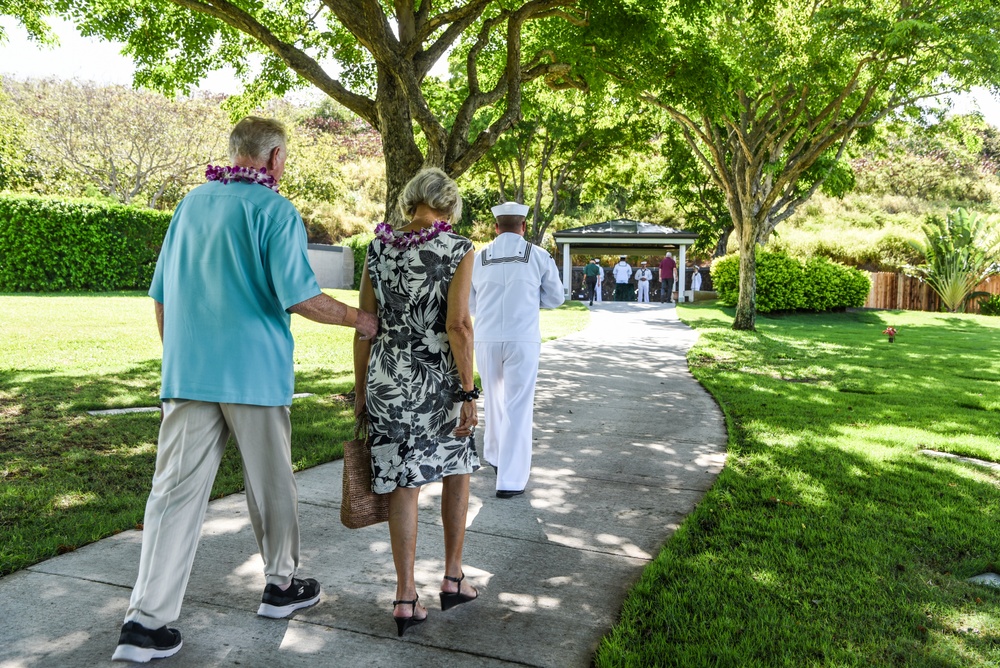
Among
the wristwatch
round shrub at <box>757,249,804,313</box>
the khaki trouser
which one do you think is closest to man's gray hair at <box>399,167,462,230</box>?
the wristwatch

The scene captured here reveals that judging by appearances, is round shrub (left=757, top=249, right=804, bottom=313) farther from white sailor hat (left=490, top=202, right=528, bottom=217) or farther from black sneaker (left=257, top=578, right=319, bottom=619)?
black sneaker (left=257, top=578, right=319, bottom=619)

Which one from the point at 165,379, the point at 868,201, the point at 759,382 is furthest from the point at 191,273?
the point at 868,201

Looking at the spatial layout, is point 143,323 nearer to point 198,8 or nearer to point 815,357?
point 198,8

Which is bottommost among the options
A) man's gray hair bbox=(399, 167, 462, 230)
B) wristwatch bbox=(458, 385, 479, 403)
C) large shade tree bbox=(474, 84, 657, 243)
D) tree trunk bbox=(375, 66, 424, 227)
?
wristwatch bbox=(458, 385, 479, 403)

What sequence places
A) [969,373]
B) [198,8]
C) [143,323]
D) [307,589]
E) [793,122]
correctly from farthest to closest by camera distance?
[793,122] → [143,323] → [969,373] → [198,8] → [307,589]

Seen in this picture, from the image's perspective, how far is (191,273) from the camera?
288 cm

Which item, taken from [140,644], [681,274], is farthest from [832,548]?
[681,274]

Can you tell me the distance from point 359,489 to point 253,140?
149cm

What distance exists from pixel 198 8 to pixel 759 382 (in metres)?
8.42

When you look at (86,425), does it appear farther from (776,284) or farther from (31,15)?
(776,284)

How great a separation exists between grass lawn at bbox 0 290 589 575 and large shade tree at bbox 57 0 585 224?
127 inches

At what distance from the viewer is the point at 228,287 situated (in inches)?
112

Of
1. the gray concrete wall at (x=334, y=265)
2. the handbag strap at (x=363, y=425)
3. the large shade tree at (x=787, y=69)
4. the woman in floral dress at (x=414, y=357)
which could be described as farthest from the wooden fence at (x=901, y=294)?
the handbag strap at (x=363, y=425)

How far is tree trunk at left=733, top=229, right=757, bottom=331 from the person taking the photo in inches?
713
